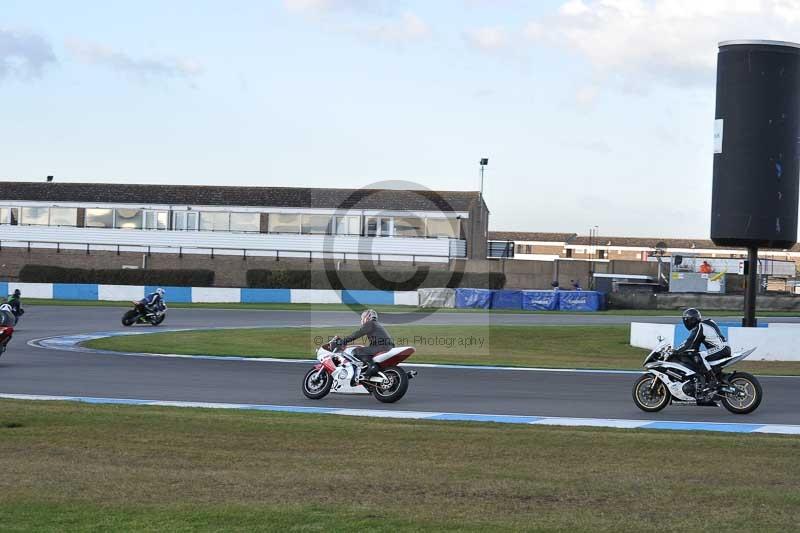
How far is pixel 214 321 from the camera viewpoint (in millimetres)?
39719

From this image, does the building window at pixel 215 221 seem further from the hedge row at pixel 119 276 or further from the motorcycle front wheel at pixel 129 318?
the motorcycle front wheel at pixel 129 318

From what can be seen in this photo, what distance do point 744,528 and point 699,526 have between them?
0.31m

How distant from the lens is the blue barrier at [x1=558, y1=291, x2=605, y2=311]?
52.8 meters

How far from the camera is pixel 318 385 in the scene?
17.0 meters

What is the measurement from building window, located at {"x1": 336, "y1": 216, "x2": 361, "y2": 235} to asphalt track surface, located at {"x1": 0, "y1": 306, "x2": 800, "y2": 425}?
40898 millimetres

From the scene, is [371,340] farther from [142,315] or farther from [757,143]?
[142,315]

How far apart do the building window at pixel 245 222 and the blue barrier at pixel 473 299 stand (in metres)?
20.6

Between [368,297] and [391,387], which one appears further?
[368,297]

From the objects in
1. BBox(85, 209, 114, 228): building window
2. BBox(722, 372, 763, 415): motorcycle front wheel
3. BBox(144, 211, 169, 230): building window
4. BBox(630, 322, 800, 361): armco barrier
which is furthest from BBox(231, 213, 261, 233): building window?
BBox(722, 372, 763, 415): motorcycle front wheel

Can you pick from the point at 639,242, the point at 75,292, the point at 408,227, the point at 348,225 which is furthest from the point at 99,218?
the point at 639,242

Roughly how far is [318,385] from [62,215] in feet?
192

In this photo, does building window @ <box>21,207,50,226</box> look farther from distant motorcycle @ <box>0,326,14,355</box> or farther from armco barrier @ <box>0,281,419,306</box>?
distant motorcycle @ <box>0,326,14,355</box>

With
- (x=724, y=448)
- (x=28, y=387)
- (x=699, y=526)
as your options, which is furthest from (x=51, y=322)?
(x=699, y=526)

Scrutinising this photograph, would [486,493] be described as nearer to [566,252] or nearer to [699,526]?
[699,526]
